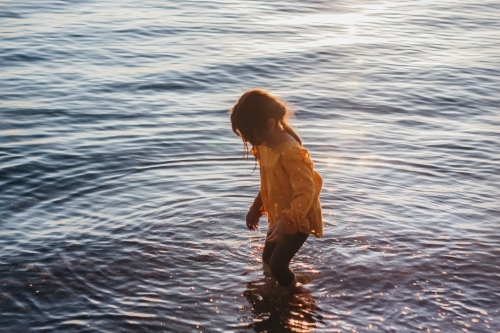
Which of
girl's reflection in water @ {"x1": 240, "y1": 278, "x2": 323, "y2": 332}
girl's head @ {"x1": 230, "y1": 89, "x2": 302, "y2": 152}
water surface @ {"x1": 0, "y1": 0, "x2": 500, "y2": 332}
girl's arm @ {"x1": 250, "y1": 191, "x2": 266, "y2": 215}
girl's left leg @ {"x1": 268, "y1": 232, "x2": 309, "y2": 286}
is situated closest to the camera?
girl's head @ {"x1": 230, "y1": 89, "x2": 302, "y2": 152}

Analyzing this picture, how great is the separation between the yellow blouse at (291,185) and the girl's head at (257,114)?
0.18 m

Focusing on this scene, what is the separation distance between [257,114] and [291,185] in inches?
21.8

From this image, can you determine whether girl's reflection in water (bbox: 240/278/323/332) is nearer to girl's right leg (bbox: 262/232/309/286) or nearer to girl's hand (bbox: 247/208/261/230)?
girl's right leg (bbox: 262/232/309/286)

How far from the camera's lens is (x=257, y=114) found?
213 inches

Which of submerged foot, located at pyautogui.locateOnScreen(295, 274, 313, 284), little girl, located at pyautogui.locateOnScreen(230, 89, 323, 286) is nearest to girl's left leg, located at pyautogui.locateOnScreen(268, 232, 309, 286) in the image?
little girl, located at pyautogui.locateOnScreen(230, 89, 323, 286)

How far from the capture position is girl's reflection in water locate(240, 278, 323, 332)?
5531 millimetres

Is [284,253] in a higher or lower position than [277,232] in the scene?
lower

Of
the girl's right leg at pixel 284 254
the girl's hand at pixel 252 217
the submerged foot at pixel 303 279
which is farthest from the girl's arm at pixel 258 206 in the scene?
the submerged foot at pixel 303 279

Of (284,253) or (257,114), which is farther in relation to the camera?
(284,253)

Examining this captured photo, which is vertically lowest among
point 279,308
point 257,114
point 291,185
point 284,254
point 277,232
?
point 279,308

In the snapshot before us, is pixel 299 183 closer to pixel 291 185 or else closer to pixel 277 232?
pixel 291 185

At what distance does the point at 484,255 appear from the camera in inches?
265

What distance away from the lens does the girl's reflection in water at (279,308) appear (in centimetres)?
553

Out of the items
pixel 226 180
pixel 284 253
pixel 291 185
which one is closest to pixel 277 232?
pixel 284 253
